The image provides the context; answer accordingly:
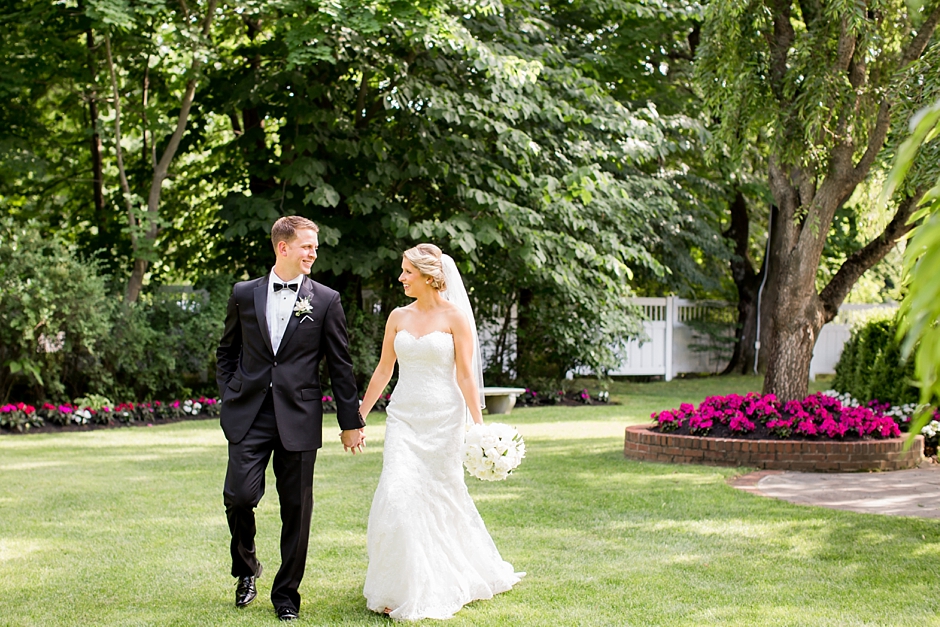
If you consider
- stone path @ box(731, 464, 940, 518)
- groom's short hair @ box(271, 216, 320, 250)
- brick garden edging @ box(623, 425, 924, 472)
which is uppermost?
groom's short hair @ box(271, 216, 320, 250)

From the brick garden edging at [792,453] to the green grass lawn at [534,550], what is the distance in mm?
380

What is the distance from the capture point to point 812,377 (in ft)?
78.1

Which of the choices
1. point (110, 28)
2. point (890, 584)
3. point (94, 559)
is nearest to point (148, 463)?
point (94, 559)

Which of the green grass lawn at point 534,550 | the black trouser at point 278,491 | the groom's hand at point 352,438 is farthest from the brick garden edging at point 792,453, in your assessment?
the black trouser at point 278,491

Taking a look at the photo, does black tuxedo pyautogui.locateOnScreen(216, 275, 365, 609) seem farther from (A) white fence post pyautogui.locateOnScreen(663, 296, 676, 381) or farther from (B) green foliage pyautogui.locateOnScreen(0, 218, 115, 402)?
(A) white fence post pyautogui.locateOnScreen(663, 296, 676, 381)

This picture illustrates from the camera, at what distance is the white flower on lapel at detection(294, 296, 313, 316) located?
204 inches

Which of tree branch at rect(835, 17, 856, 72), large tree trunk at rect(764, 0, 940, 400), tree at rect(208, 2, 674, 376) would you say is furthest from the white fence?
tree branch at rect(835, 17, 856, 72)

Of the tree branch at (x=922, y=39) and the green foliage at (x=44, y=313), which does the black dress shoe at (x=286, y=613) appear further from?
the green foliage at (x=44, y=313)

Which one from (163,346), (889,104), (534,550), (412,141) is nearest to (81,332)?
(163,346)

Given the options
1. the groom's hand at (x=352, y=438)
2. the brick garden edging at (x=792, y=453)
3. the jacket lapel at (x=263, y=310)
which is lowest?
the brick garden edging at (x=792, y=453)

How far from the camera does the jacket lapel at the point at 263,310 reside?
17.0ft

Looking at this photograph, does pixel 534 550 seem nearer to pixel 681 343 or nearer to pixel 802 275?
pixel 802 275

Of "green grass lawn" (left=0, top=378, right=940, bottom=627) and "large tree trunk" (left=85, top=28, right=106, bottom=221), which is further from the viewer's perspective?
"large tree trunk" (left=85, top=28, right=106, bottom=221)

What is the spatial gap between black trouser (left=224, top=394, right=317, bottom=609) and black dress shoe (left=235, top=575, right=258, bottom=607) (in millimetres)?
145
